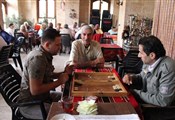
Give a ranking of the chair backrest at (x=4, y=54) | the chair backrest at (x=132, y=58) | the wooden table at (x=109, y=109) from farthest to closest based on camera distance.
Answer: the chair backrest at (x=4, y=54), the chair backrest at (x=132, y=58), the wooden table at (x=109, y=109)

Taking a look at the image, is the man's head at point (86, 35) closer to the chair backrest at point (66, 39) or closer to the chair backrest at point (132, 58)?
the chair backrest at point (132, 58)

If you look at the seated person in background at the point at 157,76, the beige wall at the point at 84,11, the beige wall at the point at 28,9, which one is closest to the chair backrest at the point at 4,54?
the seated person in background at the point at 157,76

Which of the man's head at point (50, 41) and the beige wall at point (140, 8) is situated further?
the beige wall at point (140, 8)

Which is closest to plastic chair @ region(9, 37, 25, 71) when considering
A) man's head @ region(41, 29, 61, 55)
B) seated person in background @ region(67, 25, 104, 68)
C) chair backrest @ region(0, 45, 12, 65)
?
chair backrest @ region(0, 45, 12, 65)

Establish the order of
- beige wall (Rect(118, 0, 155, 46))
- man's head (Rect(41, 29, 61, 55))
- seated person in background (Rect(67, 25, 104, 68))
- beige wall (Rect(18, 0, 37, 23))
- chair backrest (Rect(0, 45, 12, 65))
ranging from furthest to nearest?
beige wall (Rect(18, 0, 37, 23))
beige wall (Rect(118, 0, 155, 46))
chair backrest (Rect(0, 45, 12, 65))
seated person in background (Rect(67, 25, 104, 68))
man's head (Rect(41, 29, 61, 55))

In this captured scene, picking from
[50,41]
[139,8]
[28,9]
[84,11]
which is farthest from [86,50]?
[84,11]

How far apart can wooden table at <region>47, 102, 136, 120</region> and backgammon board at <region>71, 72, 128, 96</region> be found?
196 millimetres

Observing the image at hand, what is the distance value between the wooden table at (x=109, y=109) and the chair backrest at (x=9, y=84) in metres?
0.64

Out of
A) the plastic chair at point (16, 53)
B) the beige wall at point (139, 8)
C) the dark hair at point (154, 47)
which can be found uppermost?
the beige wall at point (139, 8)

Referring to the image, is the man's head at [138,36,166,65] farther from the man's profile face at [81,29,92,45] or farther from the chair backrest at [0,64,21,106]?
the chair backrest at [0,64,21,106]

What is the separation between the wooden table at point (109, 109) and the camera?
1.25m

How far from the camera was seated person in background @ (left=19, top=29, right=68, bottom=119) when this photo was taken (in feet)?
5.42

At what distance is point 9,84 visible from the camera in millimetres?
1873

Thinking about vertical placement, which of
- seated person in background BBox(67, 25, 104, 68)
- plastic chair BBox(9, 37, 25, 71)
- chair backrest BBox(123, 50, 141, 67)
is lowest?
plastic chair BBox(9, 37, 25, 71)
